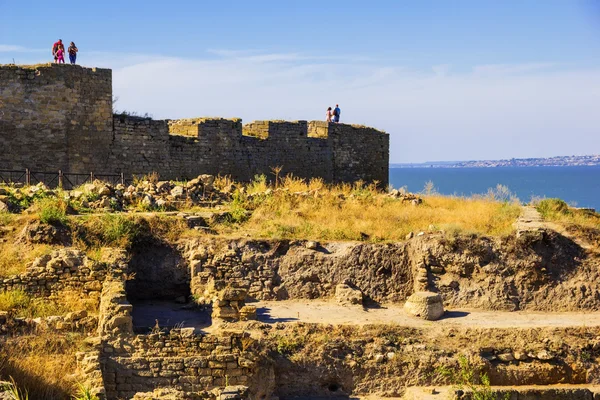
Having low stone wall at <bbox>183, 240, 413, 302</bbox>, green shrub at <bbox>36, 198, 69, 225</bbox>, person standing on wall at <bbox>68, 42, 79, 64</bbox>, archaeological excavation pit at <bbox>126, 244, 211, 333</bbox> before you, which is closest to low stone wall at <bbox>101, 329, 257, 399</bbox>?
archaeological excavation pit at <bbox>126, 244, 211, 333</bbox>

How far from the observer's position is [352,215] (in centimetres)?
2291

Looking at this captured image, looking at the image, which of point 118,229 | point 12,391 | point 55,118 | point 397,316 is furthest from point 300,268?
point 12,391

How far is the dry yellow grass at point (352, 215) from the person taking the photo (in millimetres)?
21641

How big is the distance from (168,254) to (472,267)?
6377mm

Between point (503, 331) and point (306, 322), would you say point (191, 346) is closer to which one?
point (306, 322)

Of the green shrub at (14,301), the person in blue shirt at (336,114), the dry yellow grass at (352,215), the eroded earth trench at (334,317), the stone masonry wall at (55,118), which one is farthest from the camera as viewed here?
the person in blue shirt at (336,114)

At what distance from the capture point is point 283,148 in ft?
94.6

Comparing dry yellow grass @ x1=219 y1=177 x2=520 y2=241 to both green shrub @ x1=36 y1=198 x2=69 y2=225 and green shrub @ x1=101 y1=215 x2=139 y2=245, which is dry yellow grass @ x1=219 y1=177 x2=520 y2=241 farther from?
green shrub @ x1=36 y1=198 x2=69 y2=225

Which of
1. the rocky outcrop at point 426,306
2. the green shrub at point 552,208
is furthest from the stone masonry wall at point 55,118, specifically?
the green shrub at point 552,208

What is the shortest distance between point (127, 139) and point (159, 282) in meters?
7.02

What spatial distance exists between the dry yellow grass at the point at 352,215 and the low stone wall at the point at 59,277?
4.11m

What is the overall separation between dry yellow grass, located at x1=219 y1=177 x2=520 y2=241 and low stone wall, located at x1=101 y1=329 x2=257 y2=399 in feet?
18.2

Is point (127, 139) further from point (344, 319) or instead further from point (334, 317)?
point (344, 319)

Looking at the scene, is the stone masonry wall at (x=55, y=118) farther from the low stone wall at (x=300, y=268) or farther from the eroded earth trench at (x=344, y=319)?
the low stone wall at (x=300, y=268)
